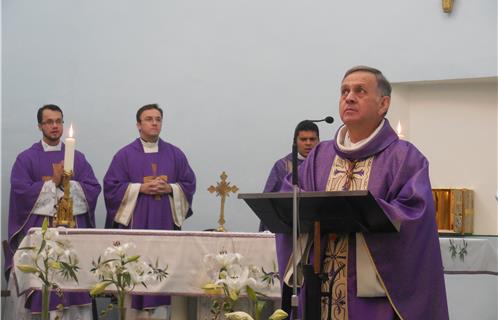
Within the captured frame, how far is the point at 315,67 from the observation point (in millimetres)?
9648

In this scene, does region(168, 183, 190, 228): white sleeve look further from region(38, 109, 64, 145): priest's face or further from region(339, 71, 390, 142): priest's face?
region(339, 71, 390, 142): priest's face

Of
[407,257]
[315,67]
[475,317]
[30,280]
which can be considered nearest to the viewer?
[407,257]

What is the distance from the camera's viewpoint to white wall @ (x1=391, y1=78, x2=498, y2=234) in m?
9.10

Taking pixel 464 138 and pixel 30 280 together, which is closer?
pixel 30 280

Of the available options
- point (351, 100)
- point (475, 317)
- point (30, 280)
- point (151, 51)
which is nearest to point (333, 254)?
point (351, 100)

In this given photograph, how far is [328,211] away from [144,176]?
16.1 feet

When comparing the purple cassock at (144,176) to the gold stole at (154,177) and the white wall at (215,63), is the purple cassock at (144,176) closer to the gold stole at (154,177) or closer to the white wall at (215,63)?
the gold stole at (154,177)

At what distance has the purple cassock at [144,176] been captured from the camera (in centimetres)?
867

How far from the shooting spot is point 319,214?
4.26m

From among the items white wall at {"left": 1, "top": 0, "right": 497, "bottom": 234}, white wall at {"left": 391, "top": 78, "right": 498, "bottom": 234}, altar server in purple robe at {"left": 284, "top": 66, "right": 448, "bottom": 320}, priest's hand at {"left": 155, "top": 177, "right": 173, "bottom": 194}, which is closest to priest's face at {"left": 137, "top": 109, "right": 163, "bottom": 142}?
priest's hand at {"left": 155, "top": 177, "right": 173, "bottom": 194}

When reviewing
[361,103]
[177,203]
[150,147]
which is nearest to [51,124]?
[150,147]

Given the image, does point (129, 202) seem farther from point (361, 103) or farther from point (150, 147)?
point (361, 103)

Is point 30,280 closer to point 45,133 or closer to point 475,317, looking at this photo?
point 45,133

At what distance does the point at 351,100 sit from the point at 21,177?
5.19 meters
